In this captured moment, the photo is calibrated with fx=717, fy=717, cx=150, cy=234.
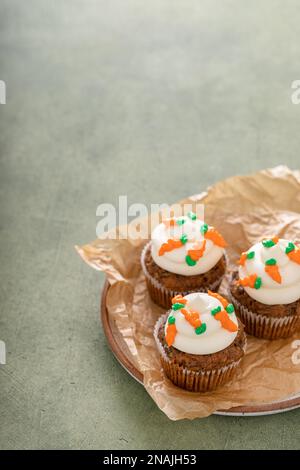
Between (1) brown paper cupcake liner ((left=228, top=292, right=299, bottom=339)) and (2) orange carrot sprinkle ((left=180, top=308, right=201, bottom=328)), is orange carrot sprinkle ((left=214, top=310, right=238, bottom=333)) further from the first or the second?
(1) brown paper cupcake liner ((left=228, top=292, right=299, bottom=339))

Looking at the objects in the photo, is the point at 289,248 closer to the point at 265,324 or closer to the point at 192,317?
the point at 265,324

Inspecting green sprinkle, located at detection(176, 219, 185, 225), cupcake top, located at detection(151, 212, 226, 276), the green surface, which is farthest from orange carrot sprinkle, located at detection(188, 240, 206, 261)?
the green surface

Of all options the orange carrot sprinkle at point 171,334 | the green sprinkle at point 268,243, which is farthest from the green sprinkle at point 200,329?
the green sprinkle at point 268,243

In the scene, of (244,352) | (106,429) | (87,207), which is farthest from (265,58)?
(106,429)

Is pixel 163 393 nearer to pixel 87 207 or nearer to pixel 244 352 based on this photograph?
pixel 244 352

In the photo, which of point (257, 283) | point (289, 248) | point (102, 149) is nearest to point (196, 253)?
point (257, 283)

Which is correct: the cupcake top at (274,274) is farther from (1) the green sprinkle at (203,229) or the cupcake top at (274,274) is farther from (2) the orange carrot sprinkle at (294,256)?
(1) the green sprinkle at (203,229)
